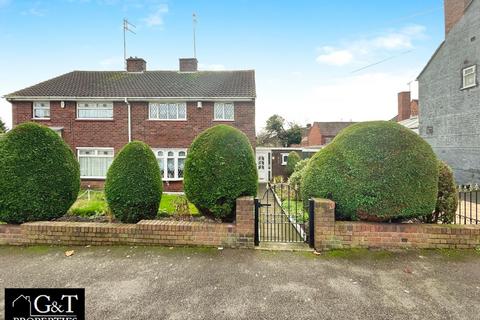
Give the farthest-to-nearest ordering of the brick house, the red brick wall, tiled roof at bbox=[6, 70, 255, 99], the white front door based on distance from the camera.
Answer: the white front door
tiled roof at bbox=[6, 70, 255, 99]
the red brick wall
the brick house

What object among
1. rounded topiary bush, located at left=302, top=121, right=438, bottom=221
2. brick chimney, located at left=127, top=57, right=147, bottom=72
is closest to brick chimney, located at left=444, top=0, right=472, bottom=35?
rounded topiary bush, located at left=302, top=121, right=438, bottom=221

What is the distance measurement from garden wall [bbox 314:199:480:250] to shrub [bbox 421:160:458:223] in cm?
46

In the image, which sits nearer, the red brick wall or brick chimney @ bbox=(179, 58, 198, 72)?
the red brick wall

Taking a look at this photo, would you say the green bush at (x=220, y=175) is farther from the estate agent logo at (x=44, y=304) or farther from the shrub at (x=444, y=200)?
the shrub at (x=444, y=200)

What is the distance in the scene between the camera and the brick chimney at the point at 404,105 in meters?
23.8

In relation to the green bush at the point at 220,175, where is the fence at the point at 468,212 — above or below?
below

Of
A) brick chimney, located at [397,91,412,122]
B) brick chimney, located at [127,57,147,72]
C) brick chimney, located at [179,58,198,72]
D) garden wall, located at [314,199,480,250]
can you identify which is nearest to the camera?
garden wall, located at [314,199,480,250]

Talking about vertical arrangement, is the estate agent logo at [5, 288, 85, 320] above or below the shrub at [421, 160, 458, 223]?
below

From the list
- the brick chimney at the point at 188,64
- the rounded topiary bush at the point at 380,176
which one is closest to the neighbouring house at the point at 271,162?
the brick chimney at the point at 188,64

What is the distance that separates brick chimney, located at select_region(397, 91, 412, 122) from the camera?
2380cm

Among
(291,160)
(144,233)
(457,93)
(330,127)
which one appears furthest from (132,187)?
(330,127)

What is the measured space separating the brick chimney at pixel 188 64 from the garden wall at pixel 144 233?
1422 cm

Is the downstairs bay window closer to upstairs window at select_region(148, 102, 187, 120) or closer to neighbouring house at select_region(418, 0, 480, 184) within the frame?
upstairs window at select_region(148, 102, 187, 120)

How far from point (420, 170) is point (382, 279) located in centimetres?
223
